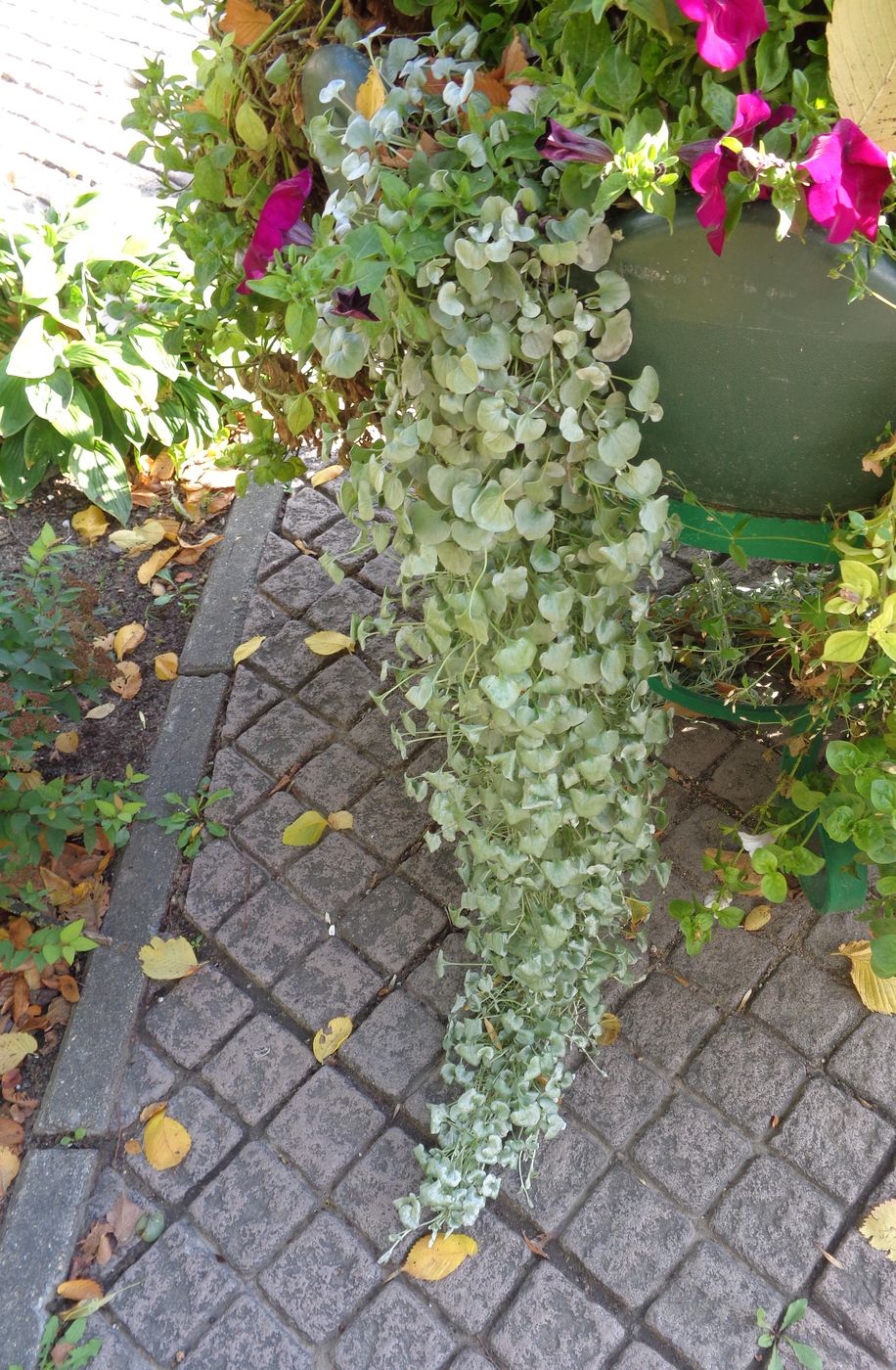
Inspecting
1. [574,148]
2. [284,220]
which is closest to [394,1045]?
[284,220]

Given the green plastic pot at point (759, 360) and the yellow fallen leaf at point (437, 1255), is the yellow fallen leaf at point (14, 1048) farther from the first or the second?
the green plastic pot at point (759, 360)

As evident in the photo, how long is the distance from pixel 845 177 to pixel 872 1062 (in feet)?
4.87

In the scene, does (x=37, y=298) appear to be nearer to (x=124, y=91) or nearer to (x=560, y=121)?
(x=560, y=121)

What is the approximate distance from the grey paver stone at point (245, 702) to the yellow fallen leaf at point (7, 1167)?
3.11ft

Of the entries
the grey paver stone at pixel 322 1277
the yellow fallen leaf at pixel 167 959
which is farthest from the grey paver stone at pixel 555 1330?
the yellow fallen leaf at pixel 167 959

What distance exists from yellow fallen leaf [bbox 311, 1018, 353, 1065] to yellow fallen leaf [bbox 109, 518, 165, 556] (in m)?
1.55

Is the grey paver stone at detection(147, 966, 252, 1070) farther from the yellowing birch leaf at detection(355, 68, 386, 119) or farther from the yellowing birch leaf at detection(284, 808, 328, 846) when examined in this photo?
the yellowing birch leaf at detection(355, 68, 386, 119)

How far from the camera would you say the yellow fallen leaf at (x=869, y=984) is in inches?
77.8

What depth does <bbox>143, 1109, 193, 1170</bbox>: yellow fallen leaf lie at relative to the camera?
1878 mm

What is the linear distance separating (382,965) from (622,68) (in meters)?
1.56

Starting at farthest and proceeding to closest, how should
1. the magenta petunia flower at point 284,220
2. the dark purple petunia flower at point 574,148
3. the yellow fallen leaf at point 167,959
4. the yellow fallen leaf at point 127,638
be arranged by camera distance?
the yellow fallen leaf at point 127,638 → the yellow fallen leaf at point 167,959 → the magenta petunia flower at point 284,220 → the dark purple petunia flower at point 574,148

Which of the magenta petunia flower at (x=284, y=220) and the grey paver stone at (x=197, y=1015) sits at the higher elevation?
the magenta petunia flower at (x=284, y=220)

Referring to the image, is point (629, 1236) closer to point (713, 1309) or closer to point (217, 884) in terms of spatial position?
point (713, 1309)

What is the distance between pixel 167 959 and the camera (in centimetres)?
214
